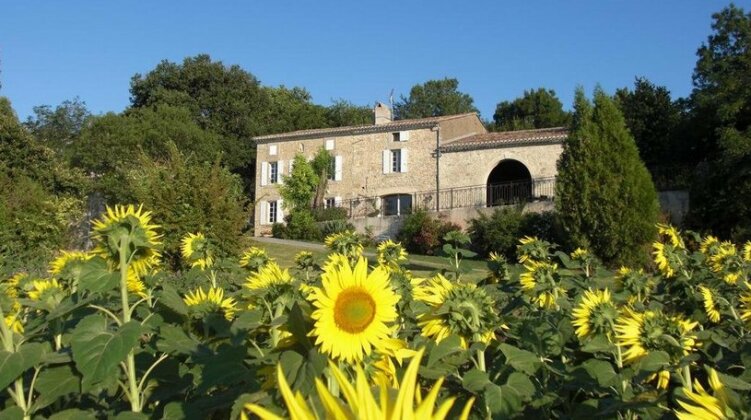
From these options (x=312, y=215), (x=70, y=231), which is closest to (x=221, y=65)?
(x=312, y=215)

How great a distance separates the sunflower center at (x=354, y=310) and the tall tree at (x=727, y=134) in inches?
723

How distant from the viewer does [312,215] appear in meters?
31.0

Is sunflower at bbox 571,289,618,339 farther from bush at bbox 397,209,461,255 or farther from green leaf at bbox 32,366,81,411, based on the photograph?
bush at bbox 397,209,461,255

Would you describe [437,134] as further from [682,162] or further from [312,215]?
[682,162]

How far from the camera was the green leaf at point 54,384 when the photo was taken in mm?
1729

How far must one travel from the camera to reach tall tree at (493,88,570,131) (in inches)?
1845

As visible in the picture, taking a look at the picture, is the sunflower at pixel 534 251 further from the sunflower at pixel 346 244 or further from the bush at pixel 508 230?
the bush at pixel 508 230

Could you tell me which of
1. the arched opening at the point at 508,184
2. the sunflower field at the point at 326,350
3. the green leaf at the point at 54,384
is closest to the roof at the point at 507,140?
the arched opening at the point at 508,184

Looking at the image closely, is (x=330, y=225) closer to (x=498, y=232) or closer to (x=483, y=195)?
(x=483, y=195)

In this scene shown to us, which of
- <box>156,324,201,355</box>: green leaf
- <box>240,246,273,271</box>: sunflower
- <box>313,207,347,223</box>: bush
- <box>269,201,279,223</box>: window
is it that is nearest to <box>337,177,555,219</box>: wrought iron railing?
<box>313,207,347,223</box>: bush

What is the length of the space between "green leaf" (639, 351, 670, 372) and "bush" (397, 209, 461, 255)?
2133cm

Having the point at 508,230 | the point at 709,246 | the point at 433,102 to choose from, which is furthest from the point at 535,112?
the point at 709,246

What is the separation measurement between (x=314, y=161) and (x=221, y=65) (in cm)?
1603

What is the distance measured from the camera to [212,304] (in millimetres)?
2426
